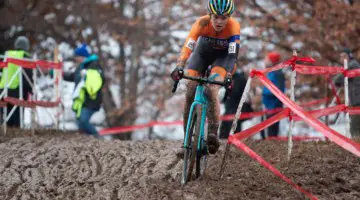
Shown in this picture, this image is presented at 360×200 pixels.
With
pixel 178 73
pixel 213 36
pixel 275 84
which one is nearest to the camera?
pixel 178 73

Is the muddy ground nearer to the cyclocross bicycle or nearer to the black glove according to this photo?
the cyclocross bicycle

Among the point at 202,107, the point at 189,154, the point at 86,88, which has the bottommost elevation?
the point at 189,154

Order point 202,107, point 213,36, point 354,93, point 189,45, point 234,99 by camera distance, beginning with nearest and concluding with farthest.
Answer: point 202,107
point 189,45
point 213,36
point 354,93
point 234,99

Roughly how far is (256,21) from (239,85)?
472 centimetres

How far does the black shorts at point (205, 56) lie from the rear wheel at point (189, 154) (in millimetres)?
846

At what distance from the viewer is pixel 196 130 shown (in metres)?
6.98

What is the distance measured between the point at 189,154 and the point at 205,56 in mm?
1398

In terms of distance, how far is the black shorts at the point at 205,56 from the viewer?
7.72 metres

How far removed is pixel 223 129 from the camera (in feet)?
42.2

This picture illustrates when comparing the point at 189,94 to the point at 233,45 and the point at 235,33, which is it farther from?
the point at 235,33

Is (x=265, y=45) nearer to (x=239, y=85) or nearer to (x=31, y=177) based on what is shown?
(x=239, y=85)

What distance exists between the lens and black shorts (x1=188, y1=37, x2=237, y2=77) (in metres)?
7.72

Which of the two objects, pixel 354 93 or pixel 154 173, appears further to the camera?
pixel 354 93

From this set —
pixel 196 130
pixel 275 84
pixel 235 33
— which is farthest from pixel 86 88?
pixel 196 130
